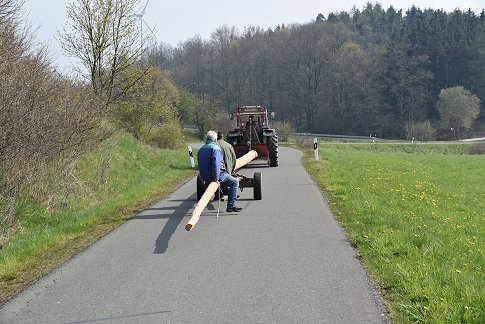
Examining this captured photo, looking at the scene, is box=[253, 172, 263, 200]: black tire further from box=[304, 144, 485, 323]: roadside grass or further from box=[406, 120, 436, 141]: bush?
box=[406, 120, 436, 141]: bush

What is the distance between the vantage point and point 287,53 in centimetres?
9794

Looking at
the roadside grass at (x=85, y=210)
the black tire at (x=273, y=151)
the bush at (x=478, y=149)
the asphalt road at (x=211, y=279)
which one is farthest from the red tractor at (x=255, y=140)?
the bush at (x=478, y=149)

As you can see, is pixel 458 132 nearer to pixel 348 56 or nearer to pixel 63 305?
pixel 348 56

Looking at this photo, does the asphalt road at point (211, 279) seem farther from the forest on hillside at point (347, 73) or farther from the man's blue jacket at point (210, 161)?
the forest on hillside at point (347, 73)

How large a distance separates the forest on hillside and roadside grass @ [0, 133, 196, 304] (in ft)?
189

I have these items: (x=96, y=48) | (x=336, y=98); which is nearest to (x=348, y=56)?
(x=336, y=98)

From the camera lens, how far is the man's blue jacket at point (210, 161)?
1012cm

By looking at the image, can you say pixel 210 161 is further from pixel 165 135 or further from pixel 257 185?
pixel 165 135

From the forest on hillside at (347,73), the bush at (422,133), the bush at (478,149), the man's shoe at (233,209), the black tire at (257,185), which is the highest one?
the forest on hillside at (347,73)

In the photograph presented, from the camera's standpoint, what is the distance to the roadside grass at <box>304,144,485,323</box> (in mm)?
5078

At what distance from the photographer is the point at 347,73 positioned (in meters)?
89.4

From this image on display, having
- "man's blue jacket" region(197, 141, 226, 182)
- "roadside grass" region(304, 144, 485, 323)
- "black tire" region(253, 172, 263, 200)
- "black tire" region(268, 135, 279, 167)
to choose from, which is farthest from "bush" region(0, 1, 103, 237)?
"black tire" region(268, 135, 279, 167)

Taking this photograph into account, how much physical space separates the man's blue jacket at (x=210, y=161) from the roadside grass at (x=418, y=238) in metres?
2.61

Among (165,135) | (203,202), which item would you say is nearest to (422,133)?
(165,135)
